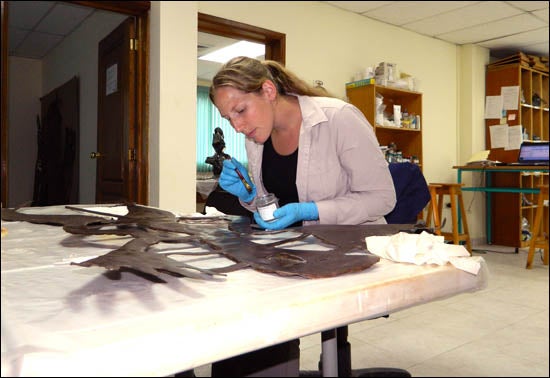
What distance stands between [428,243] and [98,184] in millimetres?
Answer: 3141

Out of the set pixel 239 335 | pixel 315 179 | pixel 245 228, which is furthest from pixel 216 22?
pixel 239 335

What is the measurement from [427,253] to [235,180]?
88 cm

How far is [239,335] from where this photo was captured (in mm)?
444

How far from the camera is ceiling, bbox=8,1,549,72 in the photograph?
387 cm

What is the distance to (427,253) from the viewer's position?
0.67 m

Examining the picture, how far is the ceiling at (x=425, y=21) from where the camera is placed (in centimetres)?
387

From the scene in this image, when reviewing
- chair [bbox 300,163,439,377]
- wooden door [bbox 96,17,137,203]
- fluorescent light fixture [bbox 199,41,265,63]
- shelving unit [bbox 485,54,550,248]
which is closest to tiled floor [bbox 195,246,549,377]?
chair [bbox 300,163,439,377]

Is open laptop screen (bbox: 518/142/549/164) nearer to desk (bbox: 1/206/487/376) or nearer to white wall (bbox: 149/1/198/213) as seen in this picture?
white wall (bbox: 149/1/198/213)

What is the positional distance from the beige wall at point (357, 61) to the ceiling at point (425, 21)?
6.1 inches

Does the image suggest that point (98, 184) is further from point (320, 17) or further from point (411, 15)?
point (411, 15)

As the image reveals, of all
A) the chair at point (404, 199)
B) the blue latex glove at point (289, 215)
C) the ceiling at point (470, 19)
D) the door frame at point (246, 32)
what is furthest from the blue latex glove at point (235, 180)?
the ceiling at point (470, 19)

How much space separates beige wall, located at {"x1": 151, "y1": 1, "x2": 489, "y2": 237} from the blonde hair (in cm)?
148

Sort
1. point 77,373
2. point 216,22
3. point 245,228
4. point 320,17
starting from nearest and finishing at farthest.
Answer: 1. point 77,373
2. point 245,228
3. point 216,22
4. point 320,17

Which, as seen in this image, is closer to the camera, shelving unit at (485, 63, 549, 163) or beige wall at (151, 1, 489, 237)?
beige wall at (151, 1, 489, 237)
